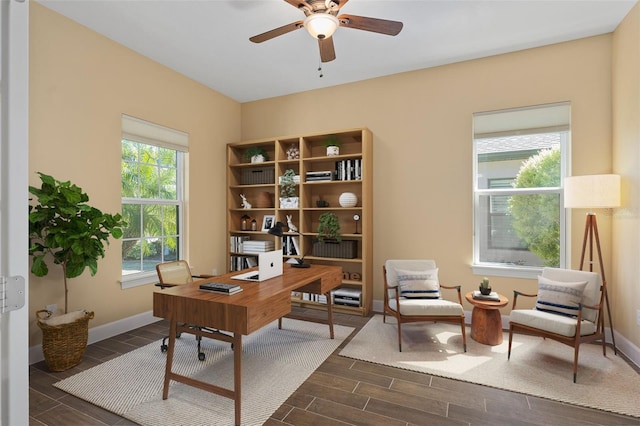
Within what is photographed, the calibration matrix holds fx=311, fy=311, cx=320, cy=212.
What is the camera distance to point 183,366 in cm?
266

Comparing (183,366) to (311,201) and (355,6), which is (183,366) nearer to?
(311,201)

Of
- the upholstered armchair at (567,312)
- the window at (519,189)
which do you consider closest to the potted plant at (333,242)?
→ the window at (519,189)

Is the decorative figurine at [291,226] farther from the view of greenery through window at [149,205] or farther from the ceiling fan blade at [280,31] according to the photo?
the ceiling fan blade at [280,31]

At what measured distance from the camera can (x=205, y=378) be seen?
248 centimetres

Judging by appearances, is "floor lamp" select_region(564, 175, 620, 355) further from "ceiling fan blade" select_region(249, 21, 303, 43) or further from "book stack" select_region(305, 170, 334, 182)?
"ceiling fan blade" select_region(249, 21, 303, 43)

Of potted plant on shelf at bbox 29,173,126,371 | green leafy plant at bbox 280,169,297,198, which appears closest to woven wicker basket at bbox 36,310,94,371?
potted plant on shelf at bbox 29,173,126,371

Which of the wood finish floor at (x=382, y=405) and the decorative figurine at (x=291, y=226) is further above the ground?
the decorative figurine at (x=291, y=226)

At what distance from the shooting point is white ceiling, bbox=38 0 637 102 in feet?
9.12

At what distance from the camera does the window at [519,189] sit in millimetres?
3473

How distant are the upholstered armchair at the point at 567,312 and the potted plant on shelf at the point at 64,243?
364cm

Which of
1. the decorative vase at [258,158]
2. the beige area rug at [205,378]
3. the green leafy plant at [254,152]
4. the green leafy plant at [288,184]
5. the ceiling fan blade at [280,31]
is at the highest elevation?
the ceiling fan blade at [280,31]

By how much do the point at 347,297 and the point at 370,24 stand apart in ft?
10.1

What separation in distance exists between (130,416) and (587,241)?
435 centimetres

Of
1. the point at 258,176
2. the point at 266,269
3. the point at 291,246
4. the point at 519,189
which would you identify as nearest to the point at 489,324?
the point at 519,189
